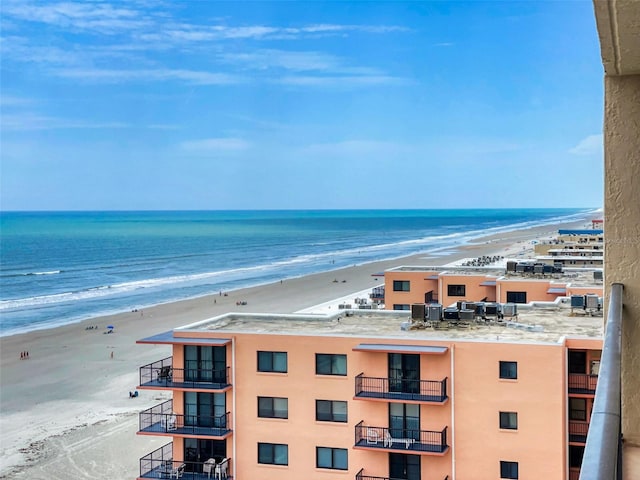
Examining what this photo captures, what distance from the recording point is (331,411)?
79.2 ft

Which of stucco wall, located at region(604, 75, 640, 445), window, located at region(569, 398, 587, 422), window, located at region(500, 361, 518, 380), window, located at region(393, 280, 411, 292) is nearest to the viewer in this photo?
stucco wall, located at region(604, 75, 640, 445)

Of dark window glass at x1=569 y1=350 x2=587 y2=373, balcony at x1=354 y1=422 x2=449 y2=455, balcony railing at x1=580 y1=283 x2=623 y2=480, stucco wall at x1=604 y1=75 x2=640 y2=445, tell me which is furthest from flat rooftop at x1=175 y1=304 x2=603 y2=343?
balcony railing at x1=580 y1=283 x2=623 y2=480

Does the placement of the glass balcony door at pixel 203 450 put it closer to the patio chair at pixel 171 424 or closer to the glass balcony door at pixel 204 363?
the patio chair at pixel 171 424

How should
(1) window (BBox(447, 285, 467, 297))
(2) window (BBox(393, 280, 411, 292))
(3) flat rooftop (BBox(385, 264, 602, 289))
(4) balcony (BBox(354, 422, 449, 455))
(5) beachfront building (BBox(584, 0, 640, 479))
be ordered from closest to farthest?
(5) beachfront building (BBox(584, 0, 640, 479)), (4) balcony (BBox(354, 422, 449, 455)), (3) flat rooftop (BBox(385, 264, 602, 289)), (1) window (BBox(447, 285, 467, 297)), (2) window (BBox(393, 280, 411, 292))

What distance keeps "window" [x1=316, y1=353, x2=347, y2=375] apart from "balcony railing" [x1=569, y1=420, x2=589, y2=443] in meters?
7.21

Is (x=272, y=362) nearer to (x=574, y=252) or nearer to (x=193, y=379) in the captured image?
(x=193, y=379)

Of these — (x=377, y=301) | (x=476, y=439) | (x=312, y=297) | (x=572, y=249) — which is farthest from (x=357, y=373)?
(x=312, y=297)

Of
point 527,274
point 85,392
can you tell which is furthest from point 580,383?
point 85,392

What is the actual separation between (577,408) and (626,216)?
66.0ft

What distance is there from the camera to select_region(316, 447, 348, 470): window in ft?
78.5

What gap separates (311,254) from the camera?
547ft

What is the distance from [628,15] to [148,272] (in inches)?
5255

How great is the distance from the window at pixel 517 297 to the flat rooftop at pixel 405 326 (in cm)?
824

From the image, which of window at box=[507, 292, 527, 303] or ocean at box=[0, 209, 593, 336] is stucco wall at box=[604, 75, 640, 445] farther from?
ocean at box=[0, 209, 593, 336]
